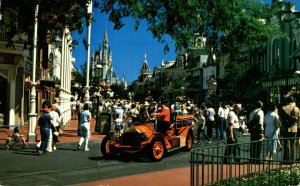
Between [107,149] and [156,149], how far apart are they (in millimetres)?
1536

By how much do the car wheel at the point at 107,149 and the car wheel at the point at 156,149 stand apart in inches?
50.2

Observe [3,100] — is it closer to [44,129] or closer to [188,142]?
[44,129]

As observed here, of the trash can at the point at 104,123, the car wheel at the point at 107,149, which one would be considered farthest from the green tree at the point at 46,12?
the trash can at the point at 104,123

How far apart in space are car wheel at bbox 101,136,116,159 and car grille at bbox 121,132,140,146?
40 centimetres

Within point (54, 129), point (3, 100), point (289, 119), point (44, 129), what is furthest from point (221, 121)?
point (3, 100)

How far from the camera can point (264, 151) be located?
10078 millimetres

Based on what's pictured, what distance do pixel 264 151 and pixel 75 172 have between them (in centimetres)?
457

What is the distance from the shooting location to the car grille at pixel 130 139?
46.1 ft

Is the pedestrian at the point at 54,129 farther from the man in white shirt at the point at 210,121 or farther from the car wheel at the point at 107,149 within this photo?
the man in white shirt at the point at 210,121

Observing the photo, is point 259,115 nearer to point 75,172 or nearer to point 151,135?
point 151,135

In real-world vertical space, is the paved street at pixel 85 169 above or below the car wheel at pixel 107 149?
below

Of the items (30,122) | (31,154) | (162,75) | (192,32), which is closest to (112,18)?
(192,32)

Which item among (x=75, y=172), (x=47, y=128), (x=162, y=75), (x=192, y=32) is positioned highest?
(x=162, y=75)

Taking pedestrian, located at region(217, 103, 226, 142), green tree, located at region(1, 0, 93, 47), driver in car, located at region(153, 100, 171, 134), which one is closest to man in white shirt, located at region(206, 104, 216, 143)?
pedestrian, located at region(217, 103, 226, 142)
